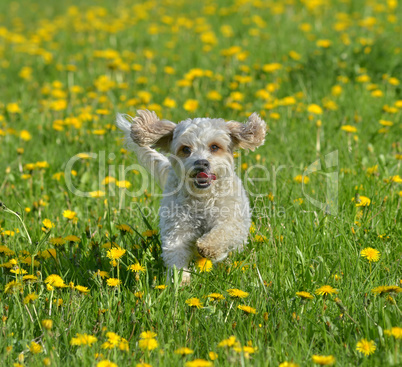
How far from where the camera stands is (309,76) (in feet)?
24.6

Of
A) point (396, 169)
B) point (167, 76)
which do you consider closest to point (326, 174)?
point (396, 169)

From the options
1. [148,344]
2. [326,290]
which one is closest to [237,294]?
[326,290]

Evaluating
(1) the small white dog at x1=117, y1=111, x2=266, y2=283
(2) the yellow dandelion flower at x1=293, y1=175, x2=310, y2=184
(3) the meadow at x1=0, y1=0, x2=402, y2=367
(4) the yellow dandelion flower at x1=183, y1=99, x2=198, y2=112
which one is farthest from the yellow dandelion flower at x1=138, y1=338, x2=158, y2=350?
(4) the yellow dandelion flower at x1=183, y1=99, x2=198, y2=112

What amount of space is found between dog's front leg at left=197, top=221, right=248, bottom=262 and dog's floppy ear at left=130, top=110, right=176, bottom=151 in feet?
2.70

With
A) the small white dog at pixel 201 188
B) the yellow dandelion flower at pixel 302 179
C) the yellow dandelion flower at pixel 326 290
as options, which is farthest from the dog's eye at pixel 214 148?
the yellow dandelion flower at pixel 326 290

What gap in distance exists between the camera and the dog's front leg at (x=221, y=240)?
3.86 meters

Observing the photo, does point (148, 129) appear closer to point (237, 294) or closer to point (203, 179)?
point (203, 179)

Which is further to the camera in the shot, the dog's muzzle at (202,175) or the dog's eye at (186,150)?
the dog's eye at (186,150)

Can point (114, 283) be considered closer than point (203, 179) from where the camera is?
Yes

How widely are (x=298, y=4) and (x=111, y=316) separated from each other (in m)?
8.91

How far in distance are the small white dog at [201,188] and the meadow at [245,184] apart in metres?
0.13

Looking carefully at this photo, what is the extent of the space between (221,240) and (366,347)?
1.43m

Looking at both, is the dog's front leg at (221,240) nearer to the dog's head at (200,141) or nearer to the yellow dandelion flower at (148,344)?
the dog's head at (200,141)

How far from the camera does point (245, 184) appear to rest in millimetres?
5105
